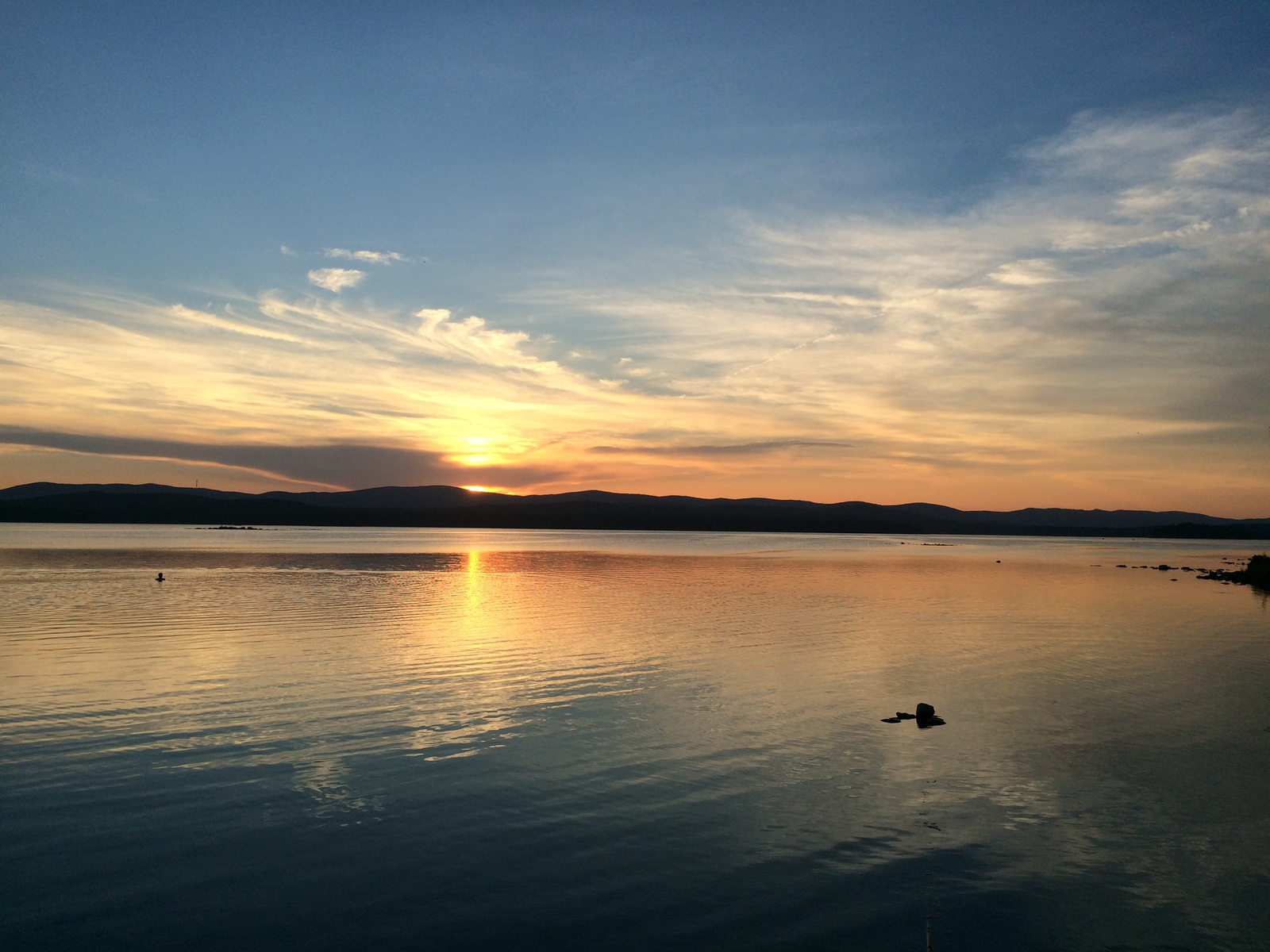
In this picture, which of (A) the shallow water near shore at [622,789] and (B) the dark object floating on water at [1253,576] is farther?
(B) the dark object floating on water at [1253,576]

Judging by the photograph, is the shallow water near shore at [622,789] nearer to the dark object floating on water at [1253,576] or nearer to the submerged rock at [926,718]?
the submerged rock at [926,718]

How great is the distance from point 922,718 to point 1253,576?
195ft

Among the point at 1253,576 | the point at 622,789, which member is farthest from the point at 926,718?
the point at 1253,576

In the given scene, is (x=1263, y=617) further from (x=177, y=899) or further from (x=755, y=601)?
(x=177, y=899)

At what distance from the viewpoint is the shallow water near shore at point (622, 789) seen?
927 centimetres

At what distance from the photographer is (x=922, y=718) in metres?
17.8

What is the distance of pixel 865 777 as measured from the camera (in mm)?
14117

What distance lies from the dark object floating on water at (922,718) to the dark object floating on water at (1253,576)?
5179cm

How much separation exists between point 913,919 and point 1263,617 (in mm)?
39626

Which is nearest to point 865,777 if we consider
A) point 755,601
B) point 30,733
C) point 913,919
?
point 913,919

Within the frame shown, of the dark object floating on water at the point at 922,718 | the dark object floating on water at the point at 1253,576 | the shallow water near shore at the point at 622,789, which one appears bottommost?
the shallow water near shore at the point at 622,789

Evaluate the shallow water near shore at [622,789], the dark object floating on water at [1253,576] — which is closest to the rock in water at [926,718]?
the shallow water near shore at [622,789]

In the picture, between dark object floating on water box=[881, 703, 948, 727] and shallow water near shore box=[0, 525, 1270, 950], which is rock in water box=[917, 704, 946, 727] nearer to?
dark object floating on water box=[881, 703, 948, 727]

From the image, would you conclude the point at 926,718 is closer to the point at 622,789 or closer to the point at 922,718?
the point at 922,718
